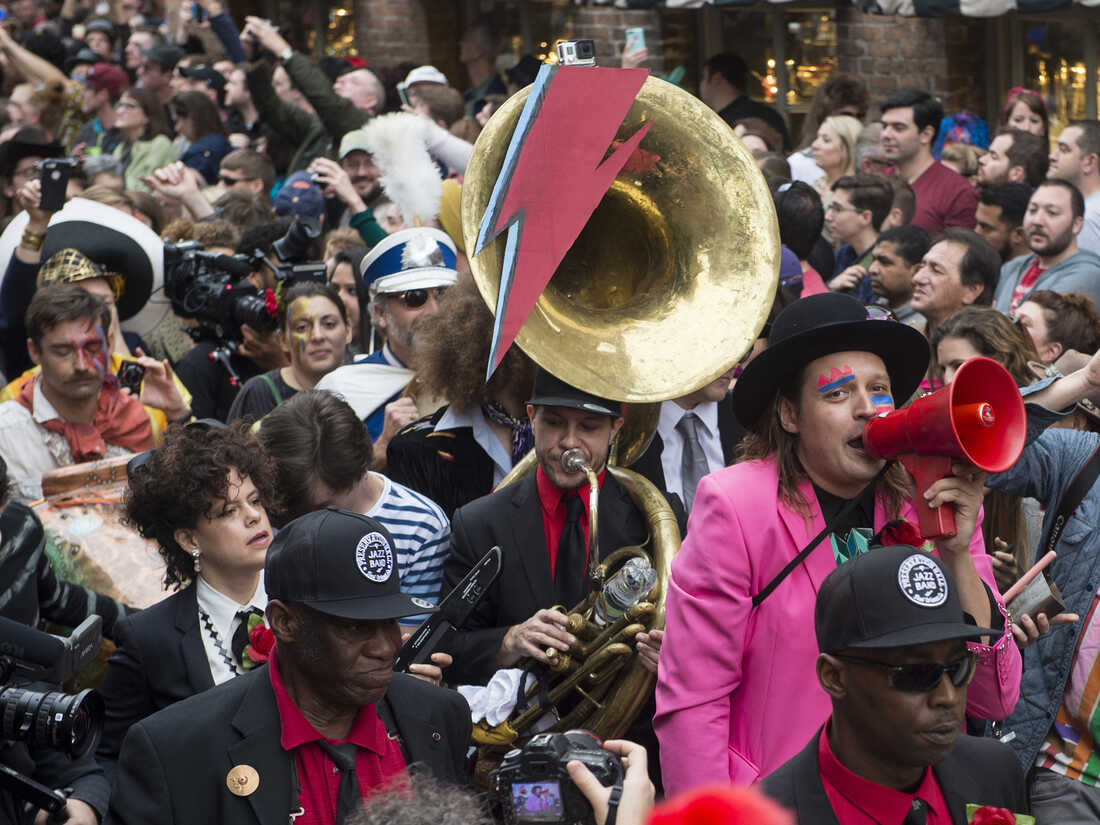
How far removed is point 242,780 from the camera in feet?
9.18

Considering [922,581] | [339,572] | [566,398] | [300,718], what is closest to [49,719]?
[300,718]

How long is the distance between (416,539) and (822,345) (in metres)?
1.44

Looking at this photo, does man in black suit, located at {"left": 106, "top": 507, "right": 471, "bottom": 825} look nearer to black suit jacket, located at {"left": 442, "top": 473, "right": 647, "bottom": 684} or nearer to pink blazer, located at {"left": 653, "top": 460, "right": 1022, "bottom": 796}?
pink blazer, located at {"left": 653, "top": 460, "right": 1022, "bottom": 796}

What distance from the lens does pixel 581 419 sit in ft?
13.0

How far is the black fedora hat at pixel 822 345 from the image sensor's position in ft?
10.6

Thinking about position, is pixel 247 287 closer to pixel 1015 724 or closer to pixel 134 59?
pixel 1015 724

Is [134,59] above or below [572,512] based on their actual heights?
below

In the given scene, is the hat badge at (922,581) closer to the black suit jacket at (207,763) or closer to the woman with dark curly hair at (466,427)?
the black suit jacket at (207,763)

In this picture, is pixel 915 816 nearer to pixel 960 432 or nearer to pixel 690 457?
pixel 960 432

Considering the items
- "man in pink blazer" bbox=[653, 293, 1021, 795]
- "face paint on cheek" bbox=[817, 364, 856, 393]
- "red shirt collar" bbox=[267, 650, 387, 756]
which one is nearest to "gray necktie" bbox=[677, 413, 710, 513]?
"man in pink blazer" bbox=[653, 293, 1021, 795]

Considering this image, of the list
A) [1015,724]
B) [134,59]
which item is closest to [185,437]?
[1015,724]

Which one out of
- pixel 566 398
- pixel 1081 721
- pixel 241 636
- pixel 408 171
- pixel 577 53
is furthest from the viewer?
pixel 408 171

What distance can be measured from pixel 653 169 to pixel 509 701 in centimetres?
154

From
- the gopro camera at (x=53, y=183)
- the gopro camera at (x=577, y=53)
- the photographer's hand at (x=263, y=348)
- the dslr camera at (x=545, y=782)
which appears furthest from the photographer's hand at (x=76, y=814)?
the gopro camera at (x=53, y=183)
